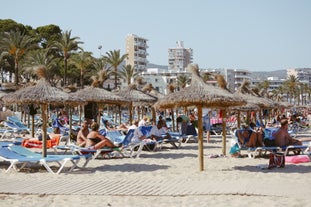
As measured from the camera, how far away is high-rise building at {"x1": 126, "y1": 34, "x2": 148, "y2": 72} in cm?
12350

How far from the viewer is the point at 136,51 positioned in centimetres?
12400

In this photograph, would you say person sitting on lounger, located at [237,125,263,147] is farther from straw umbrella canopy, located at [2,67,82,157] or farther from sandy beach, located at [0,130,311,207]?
straw umbrella canopy, located at [2,67,82,157]

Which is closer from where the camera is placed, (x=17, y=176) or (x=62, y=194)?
(x=62, y=194)

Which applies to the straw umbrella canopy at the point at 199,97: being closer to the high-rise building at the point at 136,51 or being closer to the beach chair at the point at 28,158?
the beach chair at the point at 28,158

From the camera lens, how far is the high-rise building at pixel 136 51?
4862 inches

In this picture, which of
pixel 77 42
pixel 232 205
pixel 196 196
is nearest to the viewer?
pixel 232 205

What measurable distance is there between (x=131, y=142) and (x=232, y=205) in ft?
22.3

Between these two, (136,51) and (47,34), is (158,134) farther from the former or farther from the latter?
(136,51)

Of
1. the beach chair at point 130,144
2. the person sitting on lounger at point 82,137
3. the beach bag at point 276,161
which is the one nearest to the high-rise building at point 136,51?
the beach chair at point 130,144

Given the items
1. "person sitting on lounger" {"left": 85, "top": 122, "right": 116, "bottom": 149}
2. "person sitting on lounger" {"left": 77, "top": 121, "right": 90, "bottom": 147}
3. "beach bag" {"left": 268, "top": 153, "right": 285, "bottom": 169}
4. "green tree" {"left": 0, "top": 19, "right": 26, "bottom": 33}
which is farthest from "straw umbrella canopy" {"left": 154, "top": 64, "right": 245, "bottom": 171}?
"green tree" {"left": 0, "top": 19, "right": 26, "bottom": 33}

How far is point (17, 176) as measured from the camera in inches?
350

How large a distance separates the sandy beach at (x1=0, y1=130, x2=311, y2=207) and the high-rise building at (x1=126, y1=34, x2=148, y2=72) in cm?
11333

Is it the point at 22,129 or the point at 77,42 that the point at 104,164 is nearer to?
the point at 22,129

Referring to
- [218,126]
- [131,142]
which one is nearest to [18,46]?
[218,126]
